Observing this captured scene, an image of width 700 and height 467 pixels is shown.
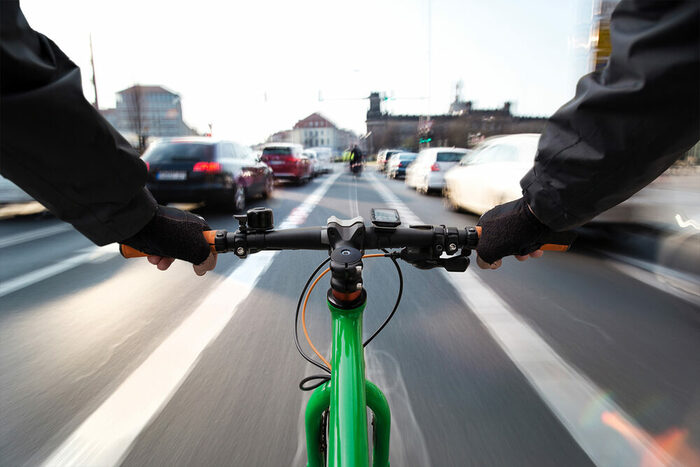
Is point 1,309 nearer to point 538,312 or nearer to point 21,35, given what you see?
point 21,35

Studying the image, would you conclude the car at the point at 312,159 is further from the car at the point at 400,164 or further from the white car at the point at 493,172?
the white car at the point at 493,172

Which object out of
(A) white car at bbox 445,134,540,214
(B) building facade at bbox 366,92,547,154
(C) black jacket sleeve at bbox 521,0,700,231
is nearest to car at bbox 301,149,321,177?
(A) white car at bbox 445,134,540,214

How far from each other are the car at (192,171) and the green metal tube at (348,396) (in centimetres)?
753

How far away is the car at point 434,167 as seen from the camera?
523 inches

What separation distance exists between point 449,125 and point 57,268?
7543cm

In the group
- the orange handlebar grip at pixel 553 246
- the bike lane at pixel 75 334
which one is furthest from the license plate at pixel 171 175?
the orange handlebar grip at pixel 553 246

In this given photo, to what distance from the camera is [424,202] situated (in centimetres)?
1150

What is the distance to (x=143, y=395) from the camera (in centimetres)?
214

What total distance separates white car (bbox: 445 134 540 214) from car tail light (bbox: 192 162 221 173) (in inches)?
202

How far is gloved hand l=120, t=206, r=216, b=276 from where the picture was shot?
1125 mm

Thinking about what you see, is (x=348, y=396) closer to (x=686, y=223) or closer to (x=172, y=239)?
(x=172, y=239)

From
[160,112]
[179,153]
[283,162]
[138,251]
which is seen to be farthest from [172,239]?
[160,112]

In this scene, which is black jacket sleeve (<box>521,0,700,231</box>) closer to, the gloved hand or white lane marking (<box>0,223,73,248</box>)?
the gloved hand

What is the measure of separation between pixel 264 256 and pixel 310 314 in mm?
1919
